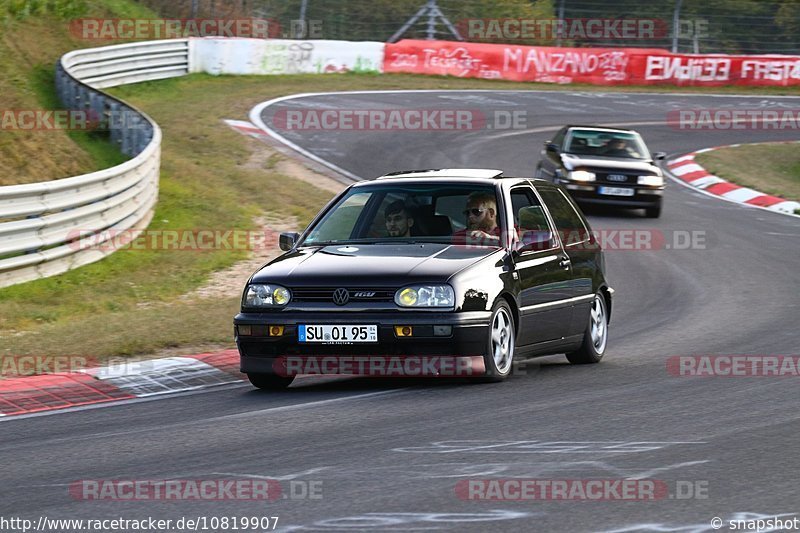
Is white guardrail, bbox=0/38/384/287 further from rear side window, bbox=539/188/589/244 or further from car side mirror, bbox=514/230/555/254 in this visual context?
car side mirror, bbox=514/230/555/254

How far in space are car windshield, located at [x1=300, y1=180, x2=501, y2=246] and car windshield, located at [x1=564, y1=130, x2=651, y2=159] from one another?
12.6m

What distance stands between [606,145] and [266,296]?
1427 centimetres

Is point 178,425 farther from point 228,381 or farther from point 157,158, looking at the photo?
point 157,158

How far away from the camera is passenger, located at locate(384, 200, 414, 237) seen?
30.5 ft

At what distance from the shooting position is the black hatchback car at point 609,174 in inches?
828

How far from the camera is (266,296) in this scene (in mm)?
8484

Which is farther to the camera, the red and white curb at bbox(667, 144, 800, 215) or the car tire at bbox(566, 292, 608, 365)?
the red and white curb at bbox(667, 144, 800, 215)

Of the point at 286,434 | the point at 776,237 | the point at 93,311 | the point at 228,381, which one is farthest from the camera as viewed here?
the point at 776,237

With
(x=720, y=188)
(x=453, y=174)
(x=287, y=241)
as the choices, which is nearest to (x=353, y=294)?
(x=287, y=241)

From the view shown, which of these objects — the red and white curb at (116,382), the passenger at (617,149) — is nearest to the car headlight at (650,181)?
the passenger at (617,149)

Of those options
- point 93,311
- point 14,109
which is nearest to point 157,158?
point 14,109

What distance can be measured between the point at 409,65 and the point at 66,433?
103 feet

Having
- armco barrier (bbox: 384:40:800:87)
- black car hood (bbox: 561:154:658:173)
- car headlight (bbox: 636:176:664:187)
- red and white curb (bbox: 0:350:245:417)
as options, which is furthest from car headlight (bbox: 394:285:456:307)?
armco barrier (bbox: 384:40:800:87)

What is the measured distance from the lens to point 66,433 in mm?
7289
